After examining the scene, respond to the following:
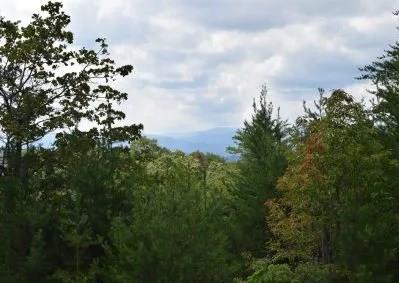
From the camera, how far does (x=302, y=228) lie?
1953cm

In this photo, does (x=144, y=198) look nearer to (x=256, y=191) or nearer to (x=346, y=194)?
(x=346, y=194)

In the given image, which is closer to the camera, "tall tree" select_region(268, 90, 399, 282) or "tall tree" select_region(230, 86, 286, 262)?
"tall tree" select_region(268, 90, 399, 282)

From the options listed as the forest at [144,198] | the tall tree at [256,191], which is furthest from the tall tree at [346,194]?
the tall tree at [256,191]

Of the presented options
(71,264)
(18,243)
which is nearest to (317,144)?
(71,264)

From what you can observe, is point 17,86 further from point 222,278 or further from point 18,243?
point 222,278

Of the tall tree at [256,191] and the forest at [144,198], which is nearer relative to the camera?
the forest at [144,198]

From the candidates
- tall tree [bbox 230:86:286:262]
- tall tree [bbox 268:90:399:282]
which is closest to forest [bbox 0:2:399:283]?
tall tree [bbox 268:90:399:282]

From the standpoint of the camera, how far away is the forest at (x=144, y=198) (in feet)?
50.9

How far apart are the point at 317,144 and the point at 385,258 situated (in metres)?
4.08

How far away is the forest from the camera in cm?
1551

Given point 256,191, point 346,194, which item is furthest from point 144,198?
point 256,191

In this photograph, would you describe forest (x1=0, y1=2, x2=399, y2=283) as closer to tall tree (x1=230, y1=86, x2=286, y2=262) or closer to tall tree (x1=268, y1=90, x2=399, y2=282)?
tall tree (x1=268, y1=90, x2=399, y2=282)

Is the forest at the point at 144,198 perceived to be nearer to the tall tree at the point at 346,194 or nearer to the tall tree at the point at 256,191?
the tall tree at the point at 346,194

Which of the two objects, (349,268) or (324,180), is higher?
(324,180)
